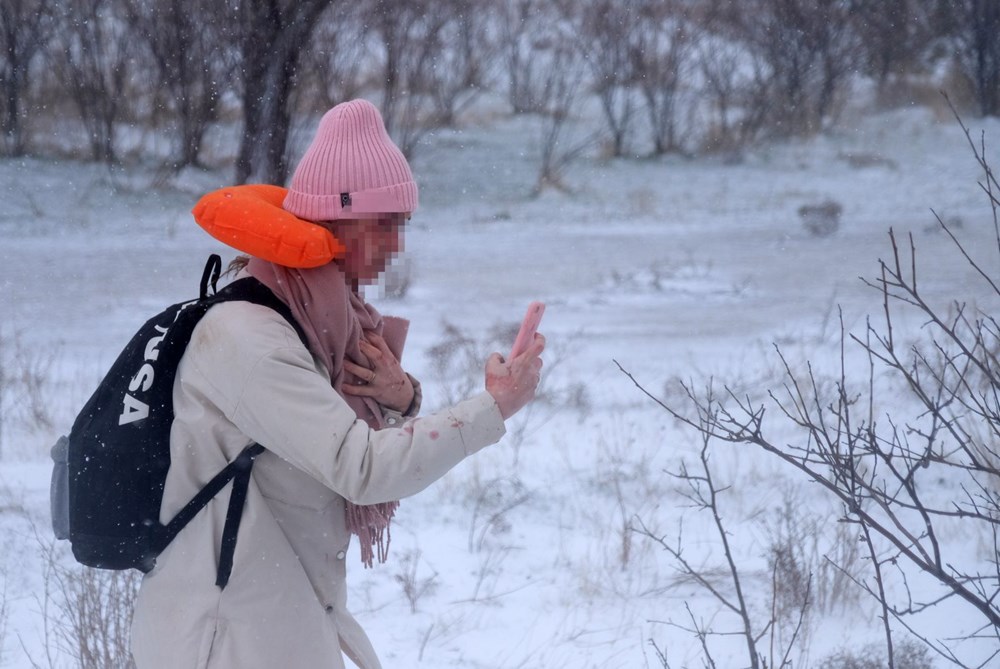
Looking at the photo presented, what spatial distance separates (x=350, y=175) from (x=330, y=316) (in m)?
0.25

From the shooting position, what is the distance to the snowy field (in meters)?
3.77

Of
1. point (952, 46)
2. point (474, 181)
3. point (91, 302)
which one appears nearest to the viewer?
point (91, 302)

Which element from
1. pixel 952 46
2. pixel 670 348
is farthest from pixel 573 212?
pixel 952 46

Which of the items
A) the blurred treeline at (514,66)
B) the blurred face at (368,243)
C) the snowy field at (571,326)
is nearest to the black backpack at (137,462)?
the blurred face at (368,243)

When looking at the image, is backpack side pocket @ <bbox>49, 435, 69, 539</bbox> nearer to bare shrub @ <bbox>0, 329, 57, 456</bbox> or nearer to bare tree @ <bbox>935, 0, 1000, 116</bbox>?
bare shrub @ <bbox>0, 329, 57, 456</bbox>

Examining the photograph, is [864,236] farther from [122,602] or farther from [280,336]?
[280,336]

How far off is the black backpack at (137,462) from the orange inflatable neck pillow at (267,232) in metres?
0.09

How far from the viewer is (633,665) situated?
3355mm

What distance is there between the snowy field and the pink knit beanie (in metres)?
0.30

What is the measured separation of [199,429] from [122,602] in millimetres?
1762

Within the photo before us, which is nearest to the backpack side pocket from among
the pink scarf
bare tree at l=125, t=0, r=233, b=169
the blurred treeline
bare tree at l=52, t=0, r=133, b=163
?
the pink scarf

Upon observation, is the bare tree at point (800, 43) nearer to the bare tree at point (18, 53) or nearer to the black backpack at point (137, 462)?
the bare tree at point (18, 53)

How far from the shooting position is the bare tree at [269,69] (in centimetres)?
938

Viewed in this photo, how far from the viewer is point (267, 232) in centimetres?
164
